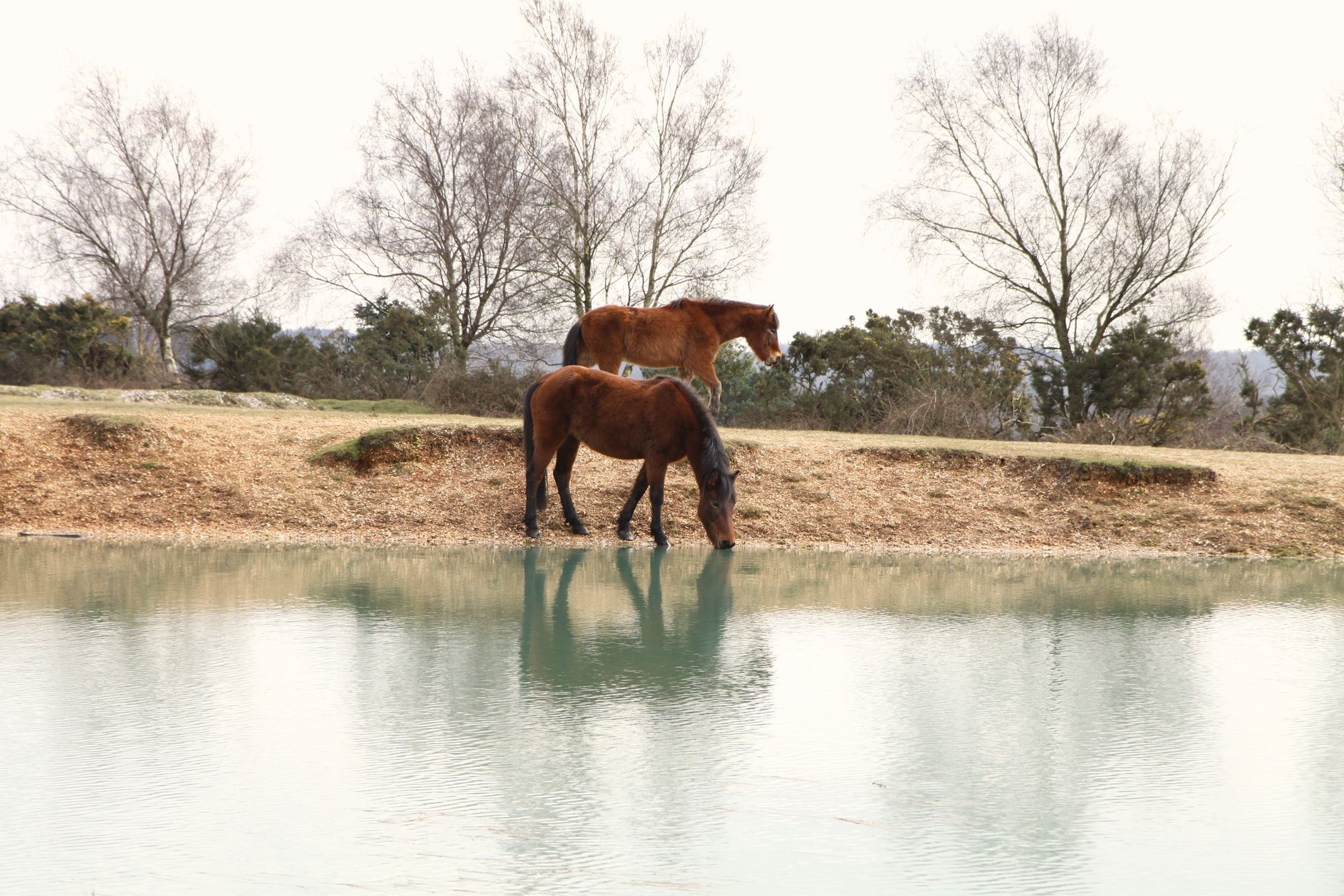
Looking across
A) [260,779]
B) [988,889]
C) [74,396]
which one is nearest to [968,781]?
[988,889]

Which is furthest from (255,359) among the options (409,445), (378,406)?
(409,445)

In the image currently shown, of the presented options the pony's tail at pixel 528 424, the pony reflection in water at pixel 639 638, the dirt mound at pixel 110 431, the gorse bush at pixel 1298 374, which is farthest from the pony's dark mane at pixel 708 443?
the gorse bush at pixel 1298 374

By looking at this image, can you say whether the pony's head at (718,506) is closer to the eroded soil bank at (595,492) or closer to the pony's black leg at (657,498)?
the pony's black leg at (657,498)

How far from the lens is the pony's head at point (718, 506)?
30.3 ft

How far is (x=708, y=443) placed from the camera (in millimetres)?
9391

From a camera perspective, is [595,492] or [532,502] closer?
[532,502]

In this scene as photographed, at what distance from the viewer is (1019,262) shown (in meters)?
24.7

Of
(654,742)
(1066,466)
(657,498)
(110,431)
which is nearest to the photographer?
(654,742)

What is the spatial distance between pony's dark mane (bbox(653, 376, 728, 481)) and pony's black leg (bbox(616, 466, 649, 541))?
2.83 ft

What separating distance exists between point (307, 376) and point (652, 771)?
22.8 meters

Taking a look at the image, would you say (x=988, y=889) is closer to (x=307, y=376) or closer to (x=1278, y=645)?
(x=1278, y=645)

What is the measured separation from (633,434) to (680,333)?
4.84 ft

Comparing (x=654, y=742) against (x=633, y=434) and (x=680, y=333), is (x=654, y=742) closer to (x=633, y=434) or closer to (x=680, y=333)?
(x=633, y=434)

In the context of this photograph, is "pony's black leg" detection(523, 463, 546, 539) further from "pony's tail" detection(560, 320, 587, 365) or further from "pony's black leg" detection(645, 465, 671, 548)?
"pony's tail" detection(560, 320, 587, 365)
